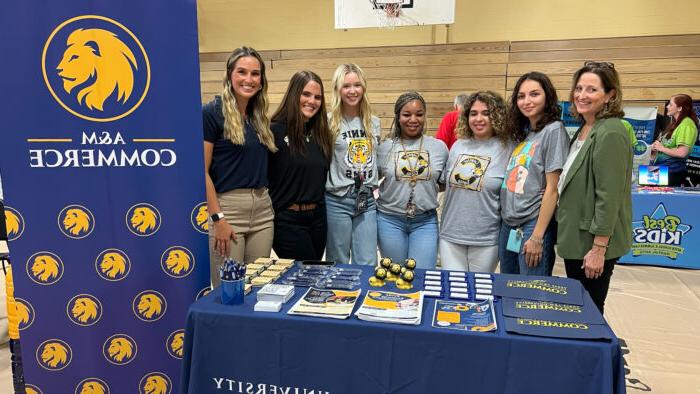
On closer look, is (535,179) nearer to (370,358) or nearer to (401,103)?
(401,103)

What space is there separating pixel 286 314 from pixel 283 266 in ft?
1.43

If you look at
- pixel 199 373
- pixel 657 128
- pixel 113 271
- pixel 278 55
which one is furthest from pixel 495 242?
pixel 278 55

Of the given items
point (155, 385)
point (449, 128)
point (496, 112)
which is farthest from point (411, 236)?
point (449, 128)

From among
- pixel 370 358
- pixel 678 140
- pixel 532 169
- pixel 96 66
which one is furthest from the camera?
pixel 678 140

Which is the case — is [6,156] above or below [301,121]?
below

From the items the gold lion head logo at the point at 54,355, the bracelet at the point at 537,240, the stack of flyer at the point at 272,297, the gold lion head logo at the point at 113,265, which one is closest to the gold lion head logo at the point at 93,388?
the gold lion head logo at the point at 54,355

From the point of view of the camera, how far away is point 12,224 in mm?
1576

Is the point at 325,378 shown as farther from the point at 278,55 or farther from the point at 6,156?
the point at 278,55

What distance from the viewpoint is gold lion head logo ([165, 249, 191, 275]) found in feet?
5.50

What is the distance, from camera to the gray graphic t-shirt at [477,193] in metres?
2.13

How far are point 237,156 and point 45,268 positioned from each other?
2.70 feet

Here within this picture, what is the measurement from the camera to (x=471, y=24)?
18.0 ft

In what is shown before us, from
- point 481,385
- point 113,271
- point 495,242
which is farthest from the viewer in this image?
point 495,242

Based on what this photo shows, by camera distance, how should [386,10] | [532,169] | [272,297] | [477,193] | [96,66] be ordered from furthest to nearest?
1. [386,10]
2. [477,193]
3. [532,169]
4. [96,66]
5. [272,297]
